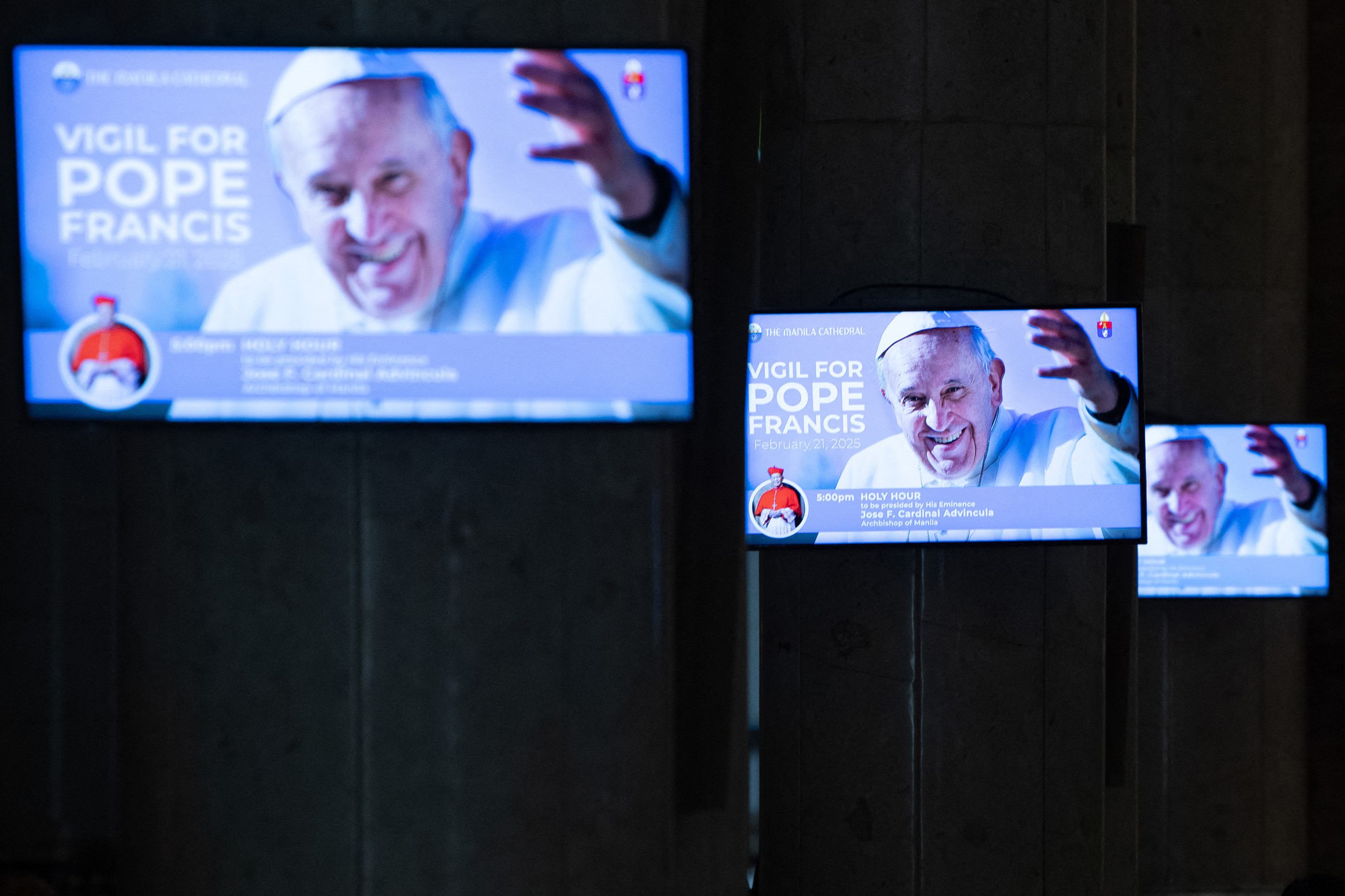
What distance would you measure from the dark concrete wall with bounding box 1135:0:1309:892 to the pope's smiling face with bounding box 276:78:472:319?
538 centimetres

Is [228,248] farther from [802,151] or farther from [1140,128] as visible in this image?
[1140,128]

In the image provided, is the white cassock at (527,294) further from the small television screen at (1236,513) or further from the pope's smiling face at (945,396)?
the small television screen at (1236,513)

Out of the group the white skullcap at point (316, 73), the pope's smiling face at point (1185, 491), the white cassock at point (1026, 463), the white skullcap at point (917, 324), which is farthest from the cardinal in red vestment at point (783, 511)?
the pope's smiling face at point (1185, 491)

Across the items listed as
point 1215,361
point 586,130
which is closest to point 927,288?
point 586,130

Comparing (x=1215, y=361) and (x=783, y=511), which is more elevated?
(x=1215, y=361)

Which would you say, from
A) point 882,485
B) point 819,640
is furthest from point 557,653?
point 819,640

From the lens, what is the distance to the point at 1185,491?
6.71 meters

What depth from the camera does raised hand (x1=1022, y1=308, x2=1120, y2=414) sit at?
167 inches

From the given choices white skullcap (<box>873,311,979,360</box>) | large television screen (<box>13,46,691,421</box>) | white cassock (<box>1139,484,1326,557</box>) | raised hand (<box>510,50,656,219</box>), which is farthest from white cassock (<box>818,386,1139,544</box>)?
white cassock (<box>1139,484,1326,557</box>)

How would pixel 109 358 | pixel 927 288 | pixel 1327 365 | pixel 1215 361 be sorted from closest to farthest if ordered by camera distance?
Answer: pixel 109 358, pixel 927 288, pixel 1215 361, pixel 1327 365

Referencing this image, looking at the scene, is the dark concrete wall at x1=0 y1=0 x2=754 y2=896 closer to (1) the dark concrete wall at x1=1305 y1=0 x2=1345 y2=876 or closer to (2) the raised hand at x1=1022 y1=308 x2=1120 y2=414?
(2) the raised hand at x1=1022 y1=308 x2=1120 y2=414

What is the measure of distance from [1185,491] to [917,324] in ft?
10.5

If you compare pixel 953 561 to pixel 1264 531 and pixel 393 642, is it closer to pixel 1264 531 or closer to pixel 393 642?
pixel 393 642

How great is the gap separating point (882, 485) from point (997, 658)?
114 cm
